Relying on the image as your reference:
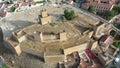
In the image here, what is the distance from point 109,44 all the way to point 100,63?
12.2ft

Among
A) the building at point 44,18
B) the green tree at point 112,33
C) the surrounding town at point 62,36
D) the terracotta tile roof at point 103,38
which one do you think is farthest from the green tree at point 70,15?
the green tree at point 112,33

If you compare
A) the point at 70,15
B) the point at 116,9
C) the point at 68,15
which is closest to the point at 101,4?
the point at 116,9

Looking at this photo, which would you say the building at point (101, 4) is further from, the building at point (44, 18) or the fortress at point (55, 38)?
the building at point (44, 18)

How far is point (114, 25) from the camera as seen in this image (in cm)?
3800

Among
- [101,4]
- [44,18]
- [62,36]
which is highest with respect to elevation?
[101,4]

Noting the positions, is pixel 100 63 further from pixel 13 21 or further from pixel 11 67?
pixel 13 21

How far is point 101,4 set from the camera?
134 ft

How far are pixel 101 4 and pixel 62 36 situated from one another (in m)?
11.7

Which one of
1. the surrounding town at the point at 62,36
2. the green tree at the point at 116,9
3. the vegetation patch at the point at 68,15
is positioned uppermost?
the green tree at the point at 116,9

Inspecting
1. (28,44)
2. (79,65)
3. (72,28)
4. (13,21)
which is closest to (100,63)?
(79,65)

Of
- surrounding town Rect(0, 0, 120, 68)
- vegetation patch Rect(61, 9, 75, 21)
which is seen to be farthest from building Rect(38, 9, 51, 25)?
vegetation patch Rect(61, 9, 75, 21)

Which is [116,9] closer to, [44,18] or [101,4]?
[101,4]

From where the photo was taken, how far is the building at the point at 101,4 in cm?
4056

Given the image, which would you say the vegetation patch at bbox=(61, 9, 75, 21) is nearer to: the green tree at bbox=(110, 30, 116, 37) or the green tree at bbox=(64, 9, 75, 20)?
the green tree at bbox=(64, 9, 75, 20)
